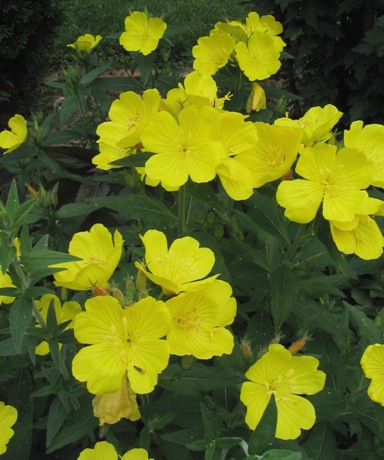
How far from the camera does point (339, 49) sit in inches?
170

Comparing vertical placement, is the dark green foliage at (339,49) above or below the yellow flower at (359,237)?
below

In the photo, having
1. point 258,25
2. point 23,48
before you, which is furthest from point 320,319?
point 23,48

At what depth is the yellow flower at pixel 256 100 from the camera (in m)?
2.61

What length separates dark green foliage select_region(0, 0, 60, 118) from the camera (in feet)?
16.6

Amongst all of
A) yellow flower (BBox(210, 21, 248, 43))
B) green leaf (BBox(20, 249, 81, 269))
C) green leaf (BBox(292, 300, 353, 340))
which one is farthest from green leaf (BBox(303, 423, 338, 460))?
yellow flower (BBox(210, 21, 248, 43))

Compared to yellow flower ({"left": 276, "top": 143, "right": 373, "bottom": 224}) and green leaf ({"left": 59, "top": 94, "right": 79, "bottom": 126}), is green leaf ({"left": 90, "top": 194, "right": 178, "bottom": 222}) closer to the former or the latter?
yellow flower ({"left": 276, "top": 143, "right": 373, "bottom": 224})

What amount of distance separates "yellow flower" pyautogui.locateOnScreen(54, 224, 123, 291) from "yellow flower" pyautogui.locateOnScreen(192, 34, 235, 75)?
Answer: 127cm

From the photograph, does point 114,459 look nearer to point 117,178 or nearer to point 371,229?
point 371,229

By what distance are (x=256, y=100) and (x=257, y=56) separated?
0.63 ft

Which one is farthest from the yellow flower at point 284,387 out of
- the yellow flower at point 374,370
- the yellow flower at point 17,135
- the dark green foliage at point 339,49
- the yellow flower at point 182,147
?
the dark green foliage at point 339,49

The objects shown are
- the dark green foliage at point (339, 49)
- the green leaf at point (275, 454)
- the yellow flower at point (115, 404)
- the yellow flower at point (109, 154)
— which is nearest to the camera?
the green leaf at point (275, 454)

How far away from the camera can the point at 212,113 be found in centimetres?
153

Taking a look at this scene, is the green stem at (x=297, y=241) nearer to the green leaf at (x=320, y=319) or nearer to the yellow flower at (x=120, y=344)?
the green leaf at (x=320, y=319)

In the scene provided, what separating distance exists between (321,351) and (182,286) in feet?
2.93
